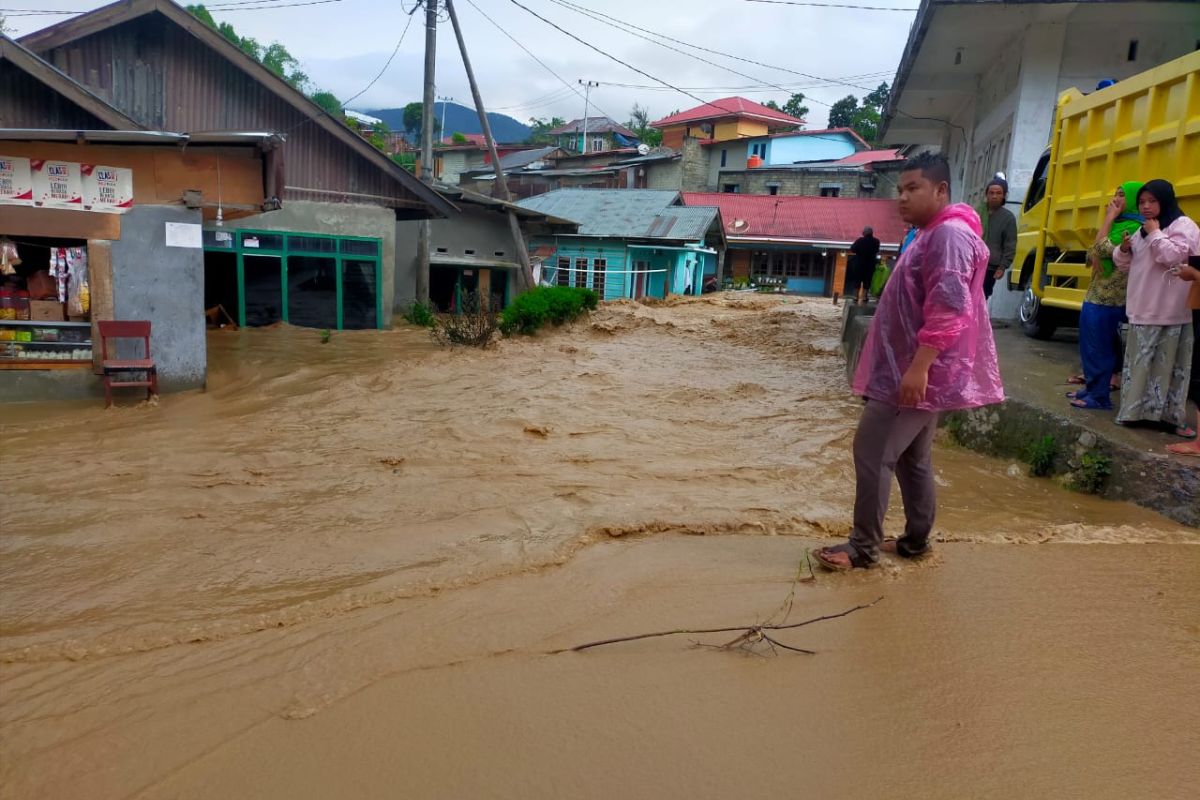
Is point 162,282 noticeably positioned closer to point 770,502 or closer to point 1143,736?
point 770,502

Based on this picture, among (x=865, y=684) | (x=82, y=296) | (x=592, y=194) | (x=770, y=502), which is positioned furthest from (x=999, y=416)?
(x=592, y=194)

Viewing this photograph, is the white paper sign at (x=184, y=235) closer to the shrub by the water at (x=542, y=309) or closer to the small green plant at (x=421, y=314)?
the shrub by the water at (x=542, y=309)

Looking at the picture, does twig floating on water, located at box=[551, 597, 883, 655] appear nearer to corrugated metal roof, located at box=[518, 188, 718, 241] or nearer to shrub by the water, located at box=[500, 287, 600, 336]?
shrub by the water, located at box=[500, 287, 600, 336]

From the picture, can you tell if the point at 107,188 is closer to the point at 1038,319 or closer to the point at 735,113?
the point at 1038,319

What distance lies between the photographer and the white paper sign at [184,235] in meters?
10.0

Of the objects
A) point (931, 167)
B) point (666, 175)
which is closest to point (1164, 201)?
point (931, 167)

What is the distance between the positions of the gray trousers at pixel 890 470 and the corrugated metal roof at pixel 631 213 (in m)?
23.5

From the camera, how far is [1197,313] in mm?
4895

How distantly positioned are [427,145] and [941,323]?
17732 millimetres

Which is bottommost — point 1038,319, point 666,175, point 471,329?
point 471,329

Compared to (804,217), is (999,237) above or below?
below

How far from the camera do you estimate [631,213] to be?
2878 cm

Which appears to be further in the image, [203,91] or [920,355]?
[203,91]

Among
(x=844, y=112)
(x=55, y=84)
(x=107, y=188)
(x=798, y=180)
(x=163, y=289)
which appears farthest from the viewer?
(x=844, y=112)
